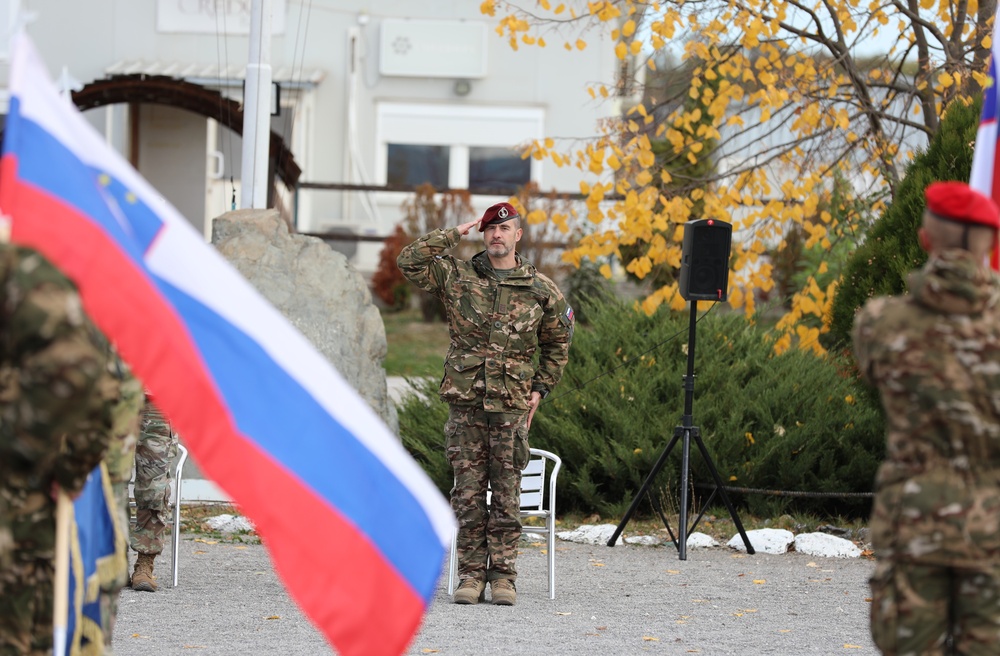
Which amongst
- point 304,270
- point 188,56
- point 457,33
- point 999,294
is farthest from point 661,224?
point 188,56

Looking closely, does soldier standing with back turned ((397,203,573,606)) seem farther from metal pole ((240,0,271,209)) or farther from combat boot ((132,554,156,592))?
metal pole ((240,0,271,209))

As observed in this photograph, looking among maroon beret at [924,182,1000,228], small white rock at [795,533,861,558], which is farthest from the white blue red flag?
small white rock at [795,533,861,558]

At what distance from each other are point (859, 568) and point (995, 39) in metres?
4.75

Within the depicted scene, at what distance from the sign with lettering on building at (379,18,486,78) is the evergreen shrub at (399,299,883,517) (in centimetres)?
1054

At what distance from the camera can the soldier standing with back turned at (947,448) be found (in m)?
4.09

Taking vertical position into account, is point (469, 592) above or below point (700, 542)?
above

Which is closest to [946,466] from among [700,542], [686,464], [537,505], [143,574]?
[537,505]

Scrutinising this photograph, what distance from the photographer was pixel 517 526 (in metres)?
7.66

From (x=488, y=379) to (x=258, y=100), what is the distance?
4.30 metres

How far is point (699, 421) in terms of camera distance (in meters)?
11.0

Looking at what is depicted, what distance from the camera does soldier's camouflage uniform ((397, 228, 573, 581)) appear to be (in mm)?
7551

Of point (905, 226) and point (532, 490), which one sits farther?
point (905, 226)

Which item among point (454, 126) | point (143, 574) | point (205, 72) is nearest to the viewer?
point (143, 574)

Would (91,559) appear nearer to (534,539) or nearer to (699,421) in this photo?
(534,539)
